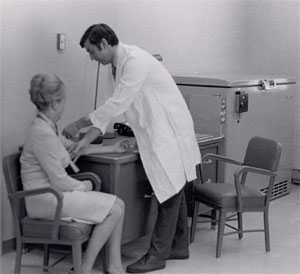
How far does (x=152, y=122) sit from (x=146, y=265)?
772 millimetres

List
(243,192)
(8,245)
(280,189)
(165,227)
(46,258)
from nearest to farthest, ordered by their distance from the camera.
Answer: (46,258), (165,227), (8,245), (243,192), (280,189)

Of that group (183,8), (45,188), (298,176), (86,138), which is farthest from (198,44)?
(45,188)

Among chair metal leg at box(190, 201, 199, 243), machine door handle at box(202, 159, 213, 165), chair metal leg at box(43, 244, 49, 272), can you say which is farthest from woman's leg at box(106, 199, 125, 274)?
machine door handle at box(202, 159, 213, 165)

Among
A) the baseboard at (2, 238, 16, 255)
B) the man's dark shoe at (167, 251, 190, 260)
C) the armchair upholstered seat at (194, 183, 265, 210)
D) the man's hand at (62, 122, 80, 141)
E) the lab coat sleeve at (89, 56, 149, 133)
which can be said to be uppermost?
the lab coat sleeve at (89, 56, 149, 133)

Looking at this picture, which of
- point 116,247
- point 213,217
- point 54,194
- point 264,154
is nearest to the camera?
point 54,194

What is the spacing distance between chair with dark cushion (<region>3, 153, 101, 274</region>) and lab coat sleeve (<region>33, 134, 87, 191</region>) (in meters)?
0.09

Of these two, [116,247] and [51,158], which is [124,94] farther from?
[116,247]

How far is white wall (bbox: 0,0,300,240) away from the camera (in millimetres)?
3436

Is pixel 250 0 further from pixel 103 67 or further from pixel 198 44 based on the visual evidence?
pixel 103 67

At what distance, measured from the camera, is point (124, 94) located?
3.18 m

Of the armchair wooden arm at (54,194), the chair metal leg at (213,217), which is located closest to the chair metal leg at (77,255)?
the armchair wooden arm at (54,194)

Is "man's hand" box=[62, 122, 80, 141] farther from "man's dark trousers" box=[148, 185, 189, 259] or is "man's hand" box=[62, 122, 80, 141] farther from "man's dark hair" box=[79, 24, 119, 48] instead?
"man's dark trousers" box=[148, 185, 189, 259]

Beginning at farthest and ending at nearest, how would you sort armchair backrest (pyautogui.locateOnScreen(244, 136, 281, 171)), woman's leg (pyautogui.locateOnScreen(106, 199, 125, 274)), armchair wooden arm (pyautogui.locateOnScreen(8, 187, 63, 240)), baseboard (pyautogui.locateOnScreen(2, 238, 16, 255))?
1. armchair backrest (pyautogui.locateOnScreen(244, 136, 281, 171))
2. baseboard (pyautogui.locateOnScreen(2, 238, 16, 255))
3. woman's leg (pyautogui.locateOnScreen(106, 199, 125, 274))
4. armchair wooden arm (pyautogui.locateOnScreen(8, 187, 63, 240))

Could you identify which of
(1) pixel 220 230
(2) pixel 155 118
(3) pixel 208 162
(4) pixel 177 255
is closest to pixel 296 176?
(3) pixel 208 162
